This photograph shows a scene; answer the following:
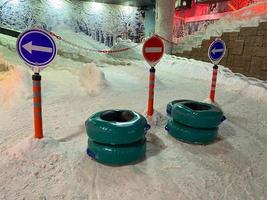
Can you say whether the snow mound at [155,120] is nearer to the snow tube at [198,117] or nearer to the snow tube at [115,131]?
the snow tube at [198,117]

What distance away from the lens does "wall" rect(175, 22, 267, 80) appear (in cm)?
739

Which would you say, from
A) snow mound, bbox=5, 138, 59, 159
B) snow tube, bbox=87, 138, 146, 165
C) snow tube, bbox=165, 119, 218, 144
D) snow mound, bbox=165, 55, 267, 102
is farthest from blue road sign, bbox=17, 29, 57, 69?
snow mound, bbox=165, 55, 267, 102

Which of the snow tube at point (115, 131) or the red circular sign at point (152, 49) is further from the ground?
the red circular sign at point (152, 49)

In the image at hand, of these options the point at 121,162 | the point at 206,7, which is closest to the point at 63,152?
the point at 121,162

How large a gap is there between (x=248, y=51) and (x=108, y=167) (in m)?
7.07

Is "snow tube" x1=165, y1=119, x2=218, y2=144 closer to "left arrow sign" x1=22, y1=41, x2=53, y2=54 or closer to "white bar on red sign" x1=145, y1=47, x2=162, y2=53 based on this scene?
"white bar on red sign" x1=145, y1=47, x2=162, y2=53

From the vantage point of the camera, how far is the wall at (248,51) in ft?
24.3

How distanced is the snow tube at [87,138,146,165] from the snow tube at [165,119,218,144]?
0.86 m

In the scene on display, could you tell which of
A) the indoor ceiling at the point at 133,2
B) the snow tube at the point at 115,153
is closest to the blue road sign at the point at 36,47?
the snow tube at the point at 115,153

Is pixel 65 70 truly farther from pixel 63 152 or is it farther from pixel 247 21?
pixel 247 21

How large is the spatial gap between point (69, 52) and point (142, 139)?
882 centimetres

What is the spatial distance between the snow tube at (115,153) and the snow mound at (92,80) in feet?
9.83

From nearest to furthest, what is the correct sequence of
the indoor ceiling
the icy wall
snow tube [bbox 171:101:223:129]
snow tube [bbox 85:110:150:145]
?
snow tube [bbox 85:110:150:145], snow tube [bbox 171:101:223:129], the icy wall, the indoor ceiling

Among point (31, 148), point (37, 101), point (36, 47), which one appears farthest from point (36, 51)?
point (31, 148)
